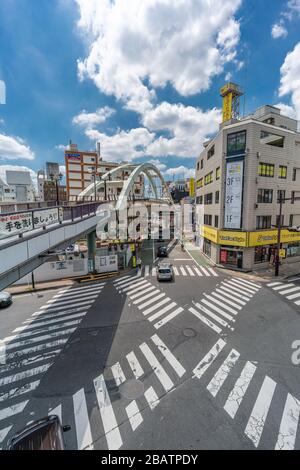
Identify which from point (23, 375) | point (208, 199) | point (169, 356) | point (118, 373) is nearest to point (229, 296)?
point (169, 356)

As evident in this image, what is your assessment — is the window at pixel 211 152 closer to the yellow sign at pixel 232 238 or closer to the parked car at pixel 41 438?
the yellow sign at pixel 232 238

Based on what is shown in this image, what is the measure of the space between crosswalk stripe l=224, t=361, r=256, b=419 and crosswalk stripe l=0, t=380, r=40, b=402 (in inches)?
304

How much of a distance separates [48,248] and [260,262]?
77.6 feet

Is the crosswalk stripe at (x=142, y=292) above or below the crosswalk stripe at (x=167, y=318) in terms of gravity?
below

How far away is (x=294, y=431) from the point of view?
6.04m

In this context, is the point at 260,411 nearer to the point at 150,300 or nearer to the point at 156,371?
the point at 156,371

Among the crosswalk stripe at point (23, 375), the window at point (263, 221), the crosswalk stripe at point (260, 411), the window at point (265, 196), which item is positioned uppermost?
the window at point (265, 196)

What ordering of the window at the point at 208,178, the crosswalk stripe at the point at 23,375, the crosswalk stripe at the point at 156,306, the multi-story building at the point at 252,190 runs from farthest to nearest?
the window at the point at 208,178 → the multi-story building at the point at 252,190 → the crosswalk stripe at the point at 156,306 → the crosswalk stripe at the point at 23,375

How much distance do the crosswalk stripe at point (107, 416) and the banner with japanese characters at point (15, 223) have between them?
713cm

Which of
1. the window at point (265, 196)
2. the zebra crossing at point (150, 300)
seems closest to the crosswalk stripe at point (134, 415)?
the zebra crossing at point (150, 300)

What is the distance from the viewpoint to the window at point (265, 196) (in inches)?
886

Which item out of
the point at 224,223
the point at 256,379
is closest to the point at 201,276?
the point at 224,223

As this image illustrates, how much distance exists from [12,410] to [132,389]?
445 cm

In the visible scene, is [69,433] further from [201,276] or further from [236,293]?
[201,276]
